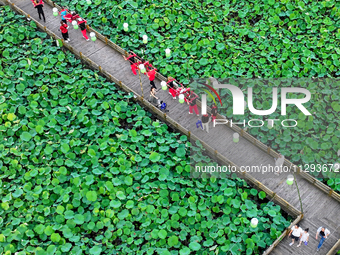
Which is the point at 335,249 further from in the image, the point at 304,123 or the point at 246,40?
the point at 246,40

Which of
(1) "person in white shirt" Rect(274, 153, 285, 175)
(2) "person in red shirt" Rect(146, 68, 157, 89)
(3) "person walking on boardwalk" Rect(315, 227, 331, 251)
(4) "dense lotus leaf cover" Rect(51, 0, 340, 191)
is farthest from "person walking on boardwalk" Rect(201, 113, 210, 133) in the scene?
(3) "person walking on boardwalk" Rect(315, 227, 331, 251)

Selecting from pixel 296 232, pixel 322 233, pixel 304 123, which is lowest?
pixel 296 232

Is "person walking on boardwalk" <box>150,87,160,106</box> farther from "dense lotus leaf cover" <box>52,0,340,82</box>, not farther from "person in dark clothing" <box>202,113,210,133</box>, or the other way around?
"person in dark clothing" <box>202,113,210,133</box>

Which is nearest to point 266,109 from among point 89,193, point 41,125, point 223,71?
point 223,71

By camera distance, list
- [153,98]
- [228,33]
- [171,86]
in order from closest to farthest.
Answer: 1. [153,98]
2. [171,86]
3. [228,33]

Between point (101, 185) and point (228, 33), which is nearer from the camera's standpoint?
point (101, 185)

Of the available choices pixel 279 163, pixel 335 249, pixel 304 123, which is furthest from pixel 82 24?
pixel 335 249

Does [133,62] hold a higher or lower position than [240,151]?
lower
